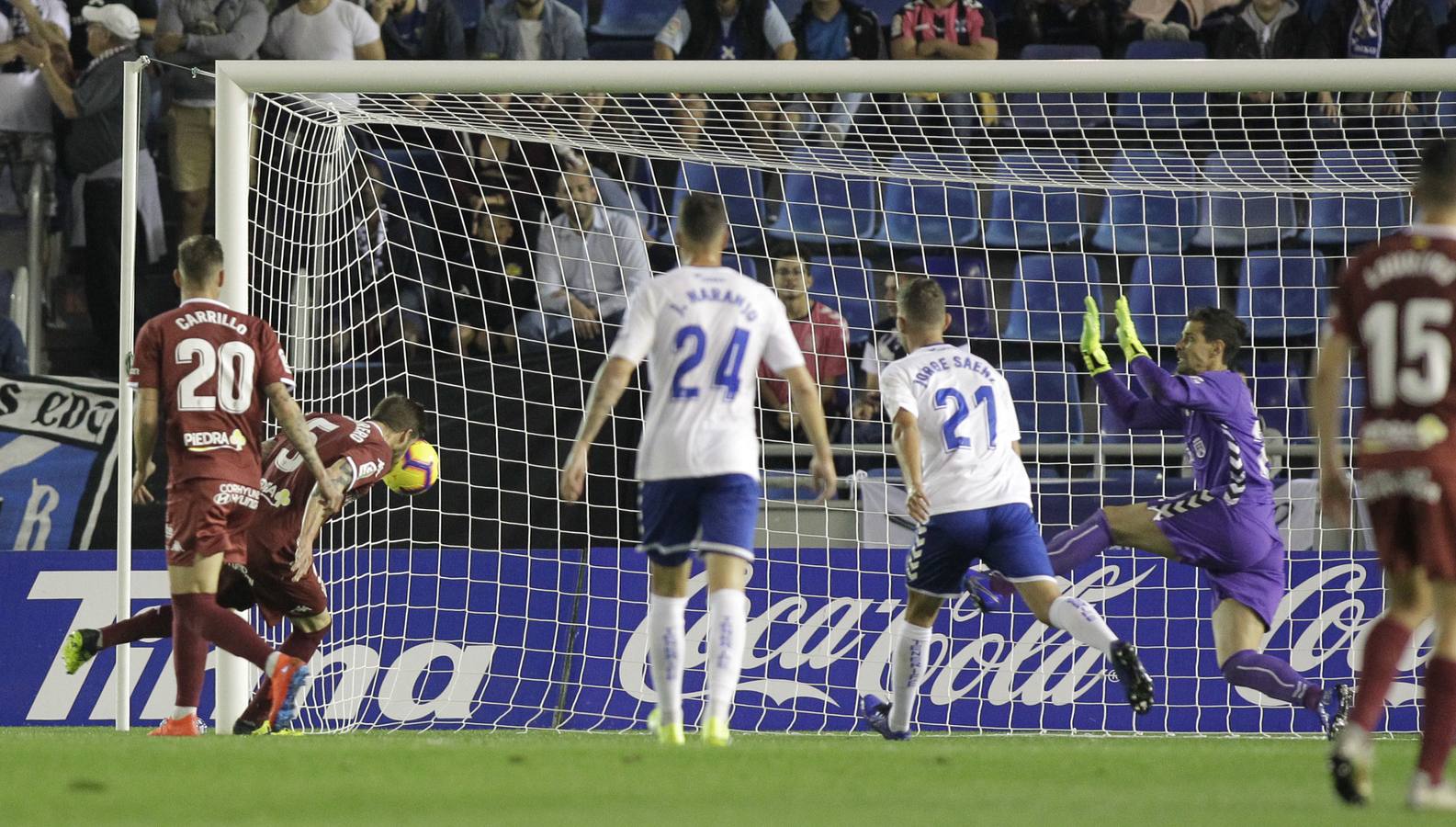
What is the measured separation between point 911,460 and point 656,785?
305 cm

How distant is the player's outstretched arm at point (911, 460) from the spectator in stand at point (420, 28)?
23.1ft

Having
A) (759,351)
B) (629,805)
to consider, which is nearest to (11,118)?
(759,351)

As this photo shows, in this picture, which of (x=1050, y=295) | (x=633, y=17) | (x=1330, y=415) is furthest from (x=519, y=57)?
(x=1330, y=415)

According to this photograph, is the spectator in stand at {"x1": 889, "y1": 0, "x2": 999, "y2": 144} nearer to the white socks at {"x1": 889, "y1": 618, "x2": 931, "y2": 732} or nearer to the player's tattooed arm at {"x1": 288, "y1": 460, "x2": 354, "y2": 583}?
the white socks at {"x1": 889, "y1": 618, "x2": 931, "y2": 732}

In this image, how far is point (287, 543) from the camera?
8.02 meters

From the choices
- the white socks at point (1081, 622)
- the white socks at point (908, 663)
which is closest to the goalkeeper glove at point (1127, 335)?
the white socks at point (1081, 622)

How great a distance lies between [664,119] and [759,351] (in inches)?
147

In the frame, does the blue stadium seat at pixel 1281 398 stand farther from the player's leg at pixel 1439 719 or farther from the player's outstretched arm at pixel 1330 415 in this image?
the player's leg at pixel 1439 719

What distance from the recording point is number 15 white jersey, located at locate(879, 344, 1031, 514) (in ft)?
24.8

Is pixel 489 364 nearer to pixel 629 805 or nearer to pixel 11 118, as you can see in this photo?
pixel 11 118

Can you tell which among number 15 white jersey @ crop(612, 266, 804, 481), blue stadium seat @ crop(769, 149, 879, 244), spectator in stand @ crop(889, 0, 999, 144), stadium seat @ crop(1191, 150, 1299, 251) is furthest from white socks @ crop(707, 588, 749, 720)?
spectator in stand @ crop(889, 0, 999, 144)

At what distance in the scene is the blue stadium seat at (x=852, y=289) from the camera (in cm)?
1134

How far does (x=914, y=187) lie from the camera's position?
12656 millimetres

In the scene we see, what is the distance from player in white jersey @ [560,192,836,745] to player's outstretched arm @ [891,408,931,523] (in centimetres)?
133
